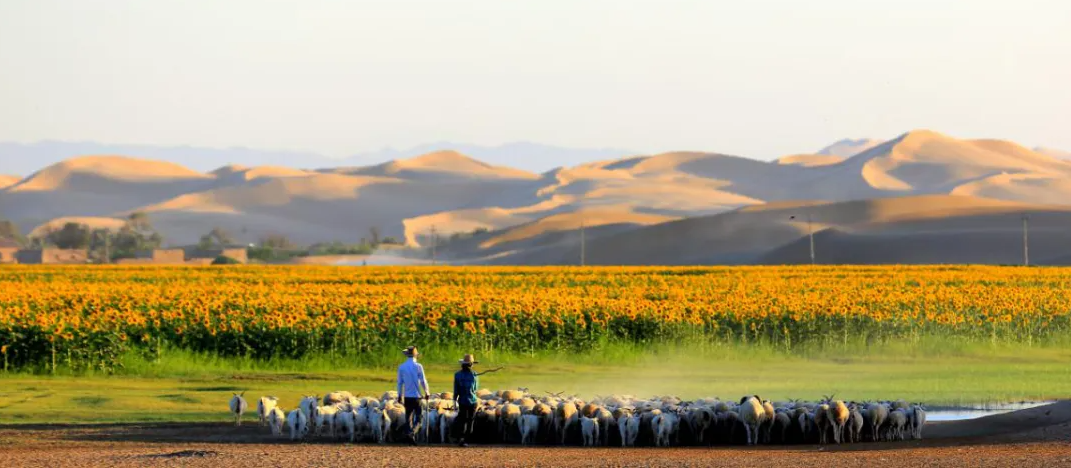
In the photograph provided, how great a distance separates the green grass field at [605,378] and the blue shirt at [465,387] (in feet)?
22.6

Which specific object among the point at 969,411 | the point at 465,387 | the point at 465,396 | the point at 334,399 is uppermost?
the point at 465,387

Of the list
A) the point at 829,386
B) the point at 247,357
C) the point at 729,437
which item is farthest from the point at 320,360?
the point at 729,437

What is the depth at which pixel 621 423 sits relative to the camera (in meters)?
25.2

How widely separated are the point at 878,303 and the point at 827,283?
2172 centimetres

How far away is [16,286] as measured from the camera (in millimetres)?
58719

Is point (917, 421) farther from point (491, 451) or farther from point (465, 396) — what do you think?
point (465, 396)

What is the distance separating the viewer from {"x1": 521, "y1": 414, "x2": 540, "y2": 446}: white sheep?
997 inches

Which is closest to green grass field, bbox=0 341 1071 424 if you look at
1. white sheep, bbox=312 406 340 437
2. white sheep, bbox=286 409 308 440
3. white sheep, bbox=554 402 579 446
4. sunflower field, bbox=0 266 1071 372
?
sunflower field, bbox=0 266 1071 372

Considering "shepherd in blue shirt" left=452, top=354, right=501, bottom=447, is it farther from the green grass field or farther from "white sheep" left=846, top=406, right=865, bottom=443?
the green grass field

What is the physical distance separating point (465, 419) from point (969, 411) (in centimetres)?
1142

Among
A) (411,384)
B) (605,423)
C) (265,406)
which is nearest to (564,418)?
(605,423)

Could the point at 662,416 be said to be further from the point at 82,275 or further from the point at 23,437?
the point at 82,275

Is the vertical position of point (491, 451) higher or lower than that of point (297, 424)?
lower

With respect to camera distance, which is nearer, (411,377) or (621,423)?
(411,377)
